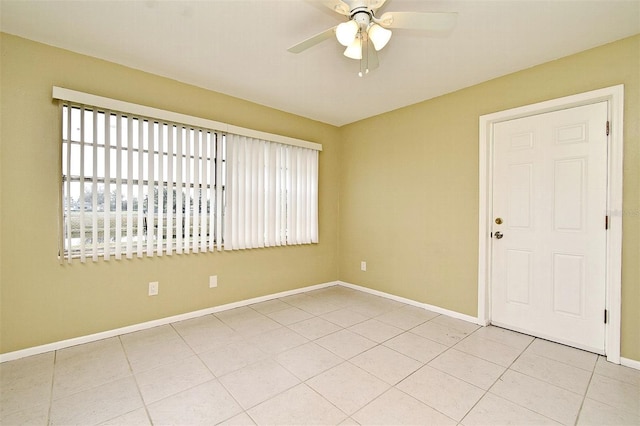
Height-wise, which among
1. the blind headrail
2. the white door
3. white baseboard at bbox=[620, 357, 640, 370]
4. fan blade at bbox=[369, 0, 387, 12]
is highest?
fan blade at bbox=[369, 0, 387, 12]

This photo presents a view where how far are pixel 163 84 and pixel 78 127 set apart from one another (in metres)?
0.89

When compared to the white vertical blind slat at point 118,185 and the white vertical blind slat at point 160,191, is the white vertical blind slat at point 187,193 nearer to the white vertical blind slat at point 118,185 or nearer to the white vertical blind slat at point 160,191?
the white vertical blind slat at point 160,191

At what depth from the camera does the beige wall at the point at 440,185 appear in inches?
87.1

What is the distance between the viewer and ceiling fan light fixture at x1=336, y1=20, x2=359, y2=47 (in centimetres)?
166

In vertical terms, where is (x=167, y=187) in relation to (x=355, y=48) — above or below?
below

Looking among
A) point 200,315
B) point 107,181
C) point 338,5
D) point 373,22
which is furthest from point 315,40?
point 200,315

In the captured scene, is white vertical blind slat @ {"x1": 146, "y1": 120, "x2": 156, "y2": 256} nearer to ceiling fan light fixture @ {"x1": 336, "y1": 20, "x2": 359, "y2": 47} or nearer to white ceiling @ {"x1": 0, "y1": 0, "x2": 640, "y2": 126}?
white ceiling @ {"x1": 0, "y1": 0, "x2": 640, "y2": 126}

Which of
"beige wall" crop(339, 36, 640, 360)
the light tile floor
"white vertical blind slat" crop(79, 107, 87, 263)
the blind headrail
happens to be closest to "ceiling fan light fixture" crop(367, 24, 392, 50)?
"beige wall" crop(339, 36, 640, 360)

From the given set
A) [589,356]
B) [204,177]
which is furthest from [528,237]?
[204,177]

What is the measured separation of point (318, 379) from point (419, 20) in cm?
242

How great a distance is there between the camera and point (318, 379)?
203 cm

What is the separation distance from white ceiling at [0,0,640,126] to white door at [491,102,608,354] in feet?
2.23

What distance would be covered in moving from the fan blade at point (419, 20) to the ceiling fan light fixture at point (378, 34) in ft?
0.19

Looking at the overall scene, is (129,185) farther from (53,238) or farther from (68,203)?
(53,238)
